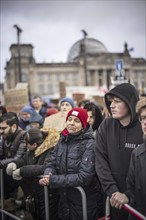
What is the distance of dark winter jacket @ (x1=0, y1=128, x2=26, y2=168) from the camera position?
164 inches

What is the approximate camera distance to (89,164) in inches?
124

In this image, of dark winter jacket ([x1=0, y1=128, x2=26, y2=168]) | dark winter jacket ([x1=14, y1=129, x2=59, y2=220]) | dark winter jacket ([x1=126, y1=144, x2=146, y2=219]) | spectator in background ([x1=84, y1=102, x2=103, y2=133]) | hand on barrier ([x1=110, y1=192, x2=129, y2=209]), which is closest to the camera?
dark winter jacket ([x1=126, y1=144, x2=146, y2=219])

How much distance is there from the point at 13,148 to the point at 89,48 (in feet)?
296

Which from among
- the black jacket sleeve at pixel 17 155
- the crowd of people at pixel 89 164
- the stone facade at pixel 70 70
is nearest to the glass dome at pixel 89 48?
the stone facade at pixel 70 70

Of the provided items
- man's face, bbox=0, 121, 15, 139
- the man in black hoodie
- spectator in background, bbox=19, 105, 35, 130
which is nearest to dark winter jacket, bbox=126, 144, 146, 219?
the man in black hoodie

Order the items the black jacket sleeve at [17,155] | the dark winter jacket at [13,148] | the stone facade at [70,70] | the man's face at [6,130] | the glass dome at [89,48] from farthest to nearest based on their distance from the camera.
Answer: the glass dome at [89,48] → the stone facade at [70,70] → the man's face at [6,130] → the dark winter jacket at [13,148] → the black jacket sleeve at [17,155]

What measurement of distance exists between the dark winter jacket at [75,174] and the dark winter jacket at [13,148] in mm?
901

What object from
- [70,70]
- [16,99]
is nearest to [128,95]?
[16,99]

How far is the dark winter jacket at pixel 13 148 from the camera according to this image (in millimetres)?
4168

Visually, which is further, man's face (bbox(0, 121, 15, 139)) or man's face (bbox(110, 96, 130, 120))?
man's face (bbox(0, 121, 15, 139))

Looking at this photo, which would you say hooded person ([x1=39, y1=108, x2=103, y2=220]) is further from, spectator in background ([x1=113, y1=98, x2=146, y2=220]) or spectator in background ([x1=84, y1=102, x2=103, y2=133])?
spectator in background ([x1=84, y1=102, x2=103, y2=133])

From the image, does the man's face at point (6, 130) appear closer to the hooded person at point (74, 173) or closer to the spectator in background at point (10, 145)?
the spectator in background at point (10, 145)

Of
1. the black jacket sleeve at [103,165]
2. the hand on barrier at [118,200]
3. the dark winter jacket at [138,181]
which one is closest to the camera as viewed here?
the dark winter jacket at [138,181]

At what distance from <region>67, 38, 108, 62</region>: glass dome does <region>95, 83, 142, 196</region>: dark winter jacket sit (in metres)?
88.4
